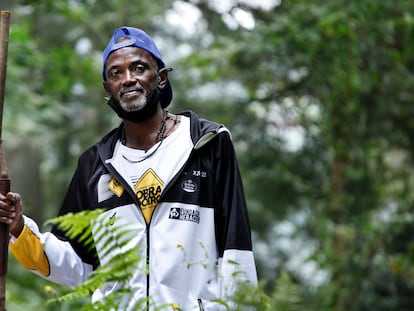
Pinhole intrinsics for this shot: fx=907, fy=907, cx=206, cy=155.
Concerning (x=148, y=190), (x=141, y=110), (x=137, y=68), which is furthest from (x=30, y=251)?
(x=137, y=68)

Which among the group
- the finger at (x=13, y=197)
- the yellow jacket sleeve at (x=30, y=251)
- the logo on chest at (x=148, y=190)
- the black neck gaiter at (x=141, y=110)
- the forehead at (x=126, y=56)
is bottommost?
the yellow jacket sleeve at (x=30, y=251)

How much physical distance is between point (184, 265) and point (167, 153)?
1.74 ft

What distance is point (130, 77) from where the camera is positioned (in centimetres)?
404

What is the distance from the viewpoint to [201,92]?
596 inches

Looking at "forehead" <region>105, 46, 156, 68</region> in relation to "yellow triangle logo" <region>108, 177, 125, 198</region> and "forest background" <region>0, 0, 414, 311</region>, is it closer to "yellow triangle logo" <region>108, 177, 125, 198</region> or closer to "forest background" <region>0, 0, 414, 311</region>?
"yellow triangle logo" <region>108, 177, 125, 198</region>

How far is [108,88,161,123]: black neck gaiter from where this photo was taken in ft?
13.4

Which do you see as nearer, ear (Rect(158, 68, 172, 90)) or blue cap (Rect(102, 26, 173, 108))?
blue cap (Rect(102, 26, 173, 108))

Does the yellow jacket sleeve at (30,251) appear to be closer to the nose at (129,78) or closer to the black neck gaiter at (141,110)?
the black neck gaiter at (141,110)

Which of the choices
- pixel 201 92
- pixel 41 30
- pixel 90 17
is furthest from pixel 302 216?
pixel 41 30

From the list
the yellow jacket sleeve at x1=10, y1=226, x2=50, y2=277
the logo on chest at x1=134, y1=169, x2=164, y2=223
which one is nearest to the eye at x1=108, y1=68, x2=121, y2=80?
the logo on chest at x1=134, y1=169, x2=164, y2=223

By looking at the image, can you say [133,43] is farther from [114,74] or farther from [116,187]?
[116,187]

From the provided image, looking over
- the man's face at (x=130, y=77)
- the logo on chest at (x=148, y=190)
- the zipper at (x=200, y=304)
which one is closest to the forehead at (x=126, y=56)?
the man's face at (x=130, y=77)

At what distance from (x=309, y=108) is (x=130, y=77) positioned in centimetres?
892

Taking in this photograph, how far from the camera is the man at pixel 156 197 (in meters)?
3.87
